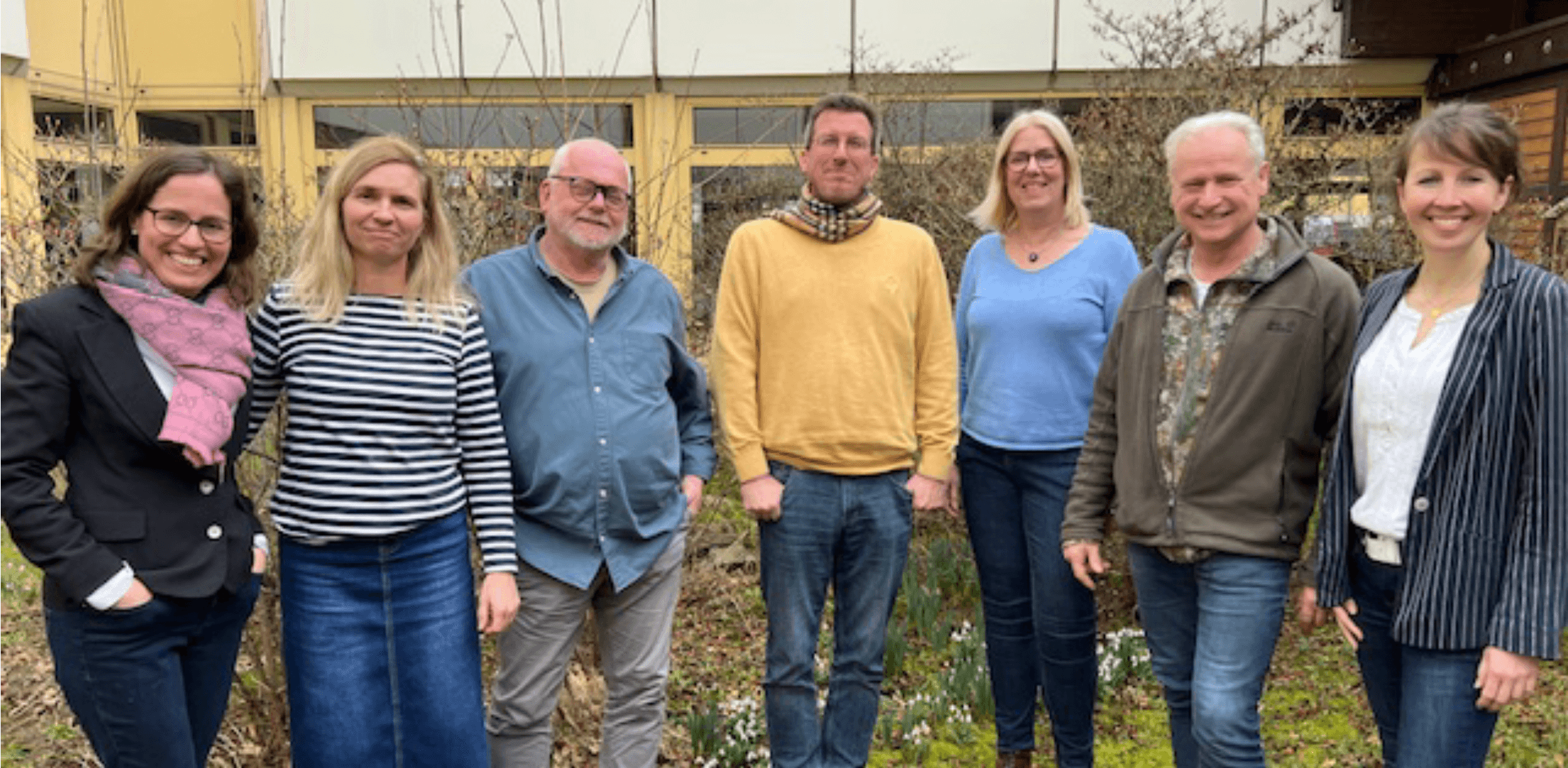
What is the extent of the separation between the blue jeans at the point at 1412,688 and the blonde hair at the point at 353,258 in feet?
7.04

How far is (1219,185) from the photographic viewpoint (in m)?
2.54

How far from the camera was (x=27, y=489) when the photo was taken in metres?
2.04

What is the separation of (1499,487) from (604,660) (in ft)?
7.10

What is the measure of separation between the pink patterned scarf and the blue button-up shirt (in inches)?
24.6

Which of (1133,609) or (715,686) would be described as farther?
(1133,609)

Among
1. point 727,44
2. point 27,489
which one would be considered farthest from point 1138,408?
point 727,44

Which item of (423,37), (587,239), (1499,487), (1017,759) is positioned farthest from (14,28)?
(1499,487)

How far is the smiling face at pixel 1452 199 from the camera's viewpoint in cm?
215

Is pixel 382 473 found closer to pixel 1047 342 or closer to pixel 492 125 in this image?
pixel 1047 342

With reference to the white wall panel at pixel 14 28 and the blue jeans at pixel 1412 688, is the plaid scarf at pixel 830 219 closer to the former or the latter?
the blue jeans at pixel 1412 688

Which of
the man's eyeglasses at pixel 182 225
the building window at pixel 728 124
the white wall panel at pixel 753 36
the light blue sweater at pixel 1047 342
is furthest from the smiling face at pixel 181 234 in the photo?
the white wall panel at pixel 753 36

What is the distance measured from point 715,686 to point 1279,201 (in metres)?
3.95

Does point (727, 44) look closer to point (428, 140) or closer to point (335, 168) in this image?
point (428, 140)

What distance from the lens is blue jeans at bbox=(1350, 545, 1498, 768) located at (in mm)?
2160
